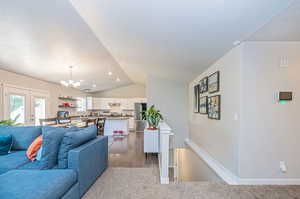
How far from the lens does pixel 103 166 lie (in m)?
3.08

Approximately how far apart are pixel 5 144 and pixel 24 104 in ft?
10.3

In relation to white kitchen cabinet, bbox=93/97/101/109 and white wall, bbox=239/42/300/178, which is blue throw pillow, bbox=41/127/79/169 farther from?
white kitchen cabinet, bbox=93/97/101/109

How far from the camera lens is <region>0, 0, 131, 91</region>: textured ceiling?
246 cm

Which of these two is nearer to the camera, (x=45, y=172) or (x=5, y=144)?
(x=45, y=172)

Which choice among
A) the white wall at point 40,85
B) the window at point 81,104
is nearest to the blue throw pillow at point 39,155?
the white wall at point 40,85

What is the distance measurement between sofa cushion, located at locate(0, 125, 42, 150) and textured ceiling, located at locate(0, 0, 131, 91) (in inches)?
68.0

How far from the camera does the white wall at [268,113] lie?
2.66 meters

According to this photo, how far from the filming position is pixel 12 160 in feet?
7.68

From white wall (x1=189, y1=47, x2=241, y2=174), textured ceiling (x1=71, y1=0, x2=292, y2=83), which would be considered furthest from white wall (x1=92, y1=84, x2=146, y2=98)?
white wall (x1=189, y1=47, x2=241, y2=174)

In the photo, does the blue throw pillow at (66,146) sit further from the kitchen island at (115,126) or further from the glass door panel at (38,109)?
the kitchen island at (115,126)

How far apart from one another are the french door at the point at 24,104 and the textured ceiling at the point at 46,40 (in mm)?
627

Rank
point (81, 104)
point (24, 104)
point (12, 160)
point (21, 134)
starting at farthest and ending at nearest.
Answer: point (81, 104)
point (24, 104)
point (21, 134)
point (12, 160)

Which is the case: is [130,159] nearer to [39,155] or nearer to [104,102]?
[39,155]

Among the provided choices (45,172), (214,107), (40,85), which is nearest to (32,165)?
(45,172)
